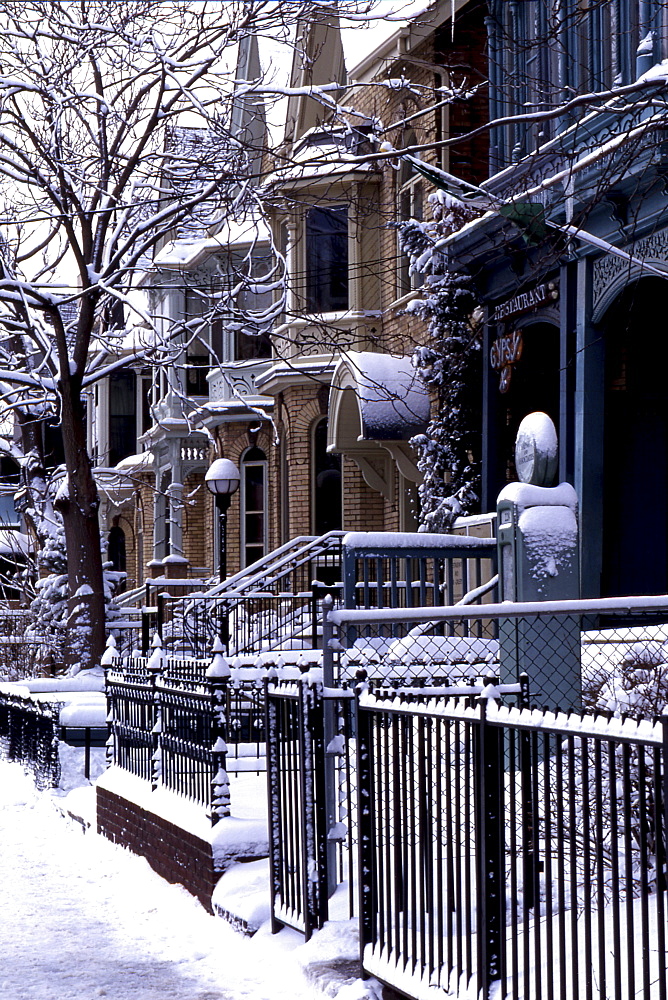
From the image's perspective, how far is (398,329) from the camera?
Result: 21344 mm

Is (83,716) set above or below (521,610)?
below

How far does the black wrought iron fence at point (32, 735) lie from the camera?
525 inches

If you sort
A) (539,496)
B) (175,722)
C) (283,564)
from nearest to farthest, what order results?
1. (175,722)
2. (539,496)
3. (283,564)

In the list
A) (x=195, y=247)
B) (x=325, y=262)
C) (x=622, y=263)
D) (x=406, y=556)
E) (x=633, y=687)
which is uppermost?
(x=195, y=247)

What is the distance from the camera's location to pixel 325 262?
24.0m

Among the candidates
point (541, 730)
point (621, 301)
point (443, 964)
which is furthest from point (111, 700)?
point (541, 730)

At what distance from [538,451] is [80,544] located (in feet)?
30.4

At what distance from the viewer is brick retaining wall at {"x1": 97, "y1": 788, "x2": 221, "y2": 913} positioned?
304 inches

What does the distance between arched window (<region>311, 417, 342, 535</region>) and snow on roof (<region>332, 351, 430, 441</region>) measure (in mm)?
4761

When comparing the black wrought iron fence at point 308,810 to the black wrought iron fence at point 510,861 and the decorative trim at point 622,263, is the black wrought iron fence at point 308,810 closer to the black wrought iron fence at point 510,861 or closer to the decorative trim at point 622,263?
the black wrought iron fence at point 510,861

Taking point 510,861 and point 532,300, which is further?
point 532,300

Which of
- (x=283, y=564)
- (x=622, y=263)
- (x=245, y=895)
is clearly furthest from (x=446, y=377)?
(x=245, y=895)

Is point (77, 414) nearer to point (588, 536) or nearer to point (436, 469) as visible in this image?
point (436, 469)

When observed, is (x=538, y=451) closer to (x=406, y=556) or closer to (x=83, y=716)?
(x=406, y=556)
